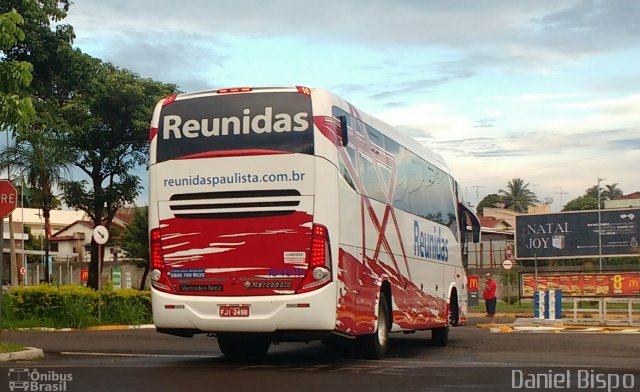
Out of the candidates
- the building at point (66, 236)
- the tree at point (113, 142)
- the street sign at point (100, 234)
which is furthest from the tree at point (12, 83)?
the building at point (66, 236)

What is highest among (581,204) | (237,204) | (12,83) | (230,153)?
(581,204)

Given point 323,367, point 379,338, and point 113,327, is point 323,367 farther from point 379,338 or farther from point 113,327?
point 113,327

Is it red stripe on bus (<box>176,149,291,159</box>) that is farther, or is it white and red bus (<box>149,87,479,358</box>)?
red stripe on bus (<box>176,149,291,159</box>)

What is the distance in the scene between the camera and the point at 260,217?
13422mm

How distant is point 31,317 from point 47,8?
44.2 feet

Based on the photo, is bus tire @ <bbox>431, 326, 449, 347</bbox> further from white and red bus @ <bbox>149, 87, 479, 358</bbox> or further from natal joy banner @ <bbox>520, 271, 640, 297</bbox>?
natal joy banner @ <bbox>520, 271, 640, 297</bbox>

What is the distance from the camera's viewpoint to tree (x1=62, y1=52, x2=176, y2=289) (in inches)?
1773

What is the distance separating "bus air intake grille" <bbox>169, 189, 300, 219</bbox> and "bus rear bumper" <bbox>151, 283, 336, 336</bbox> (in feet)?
3.81

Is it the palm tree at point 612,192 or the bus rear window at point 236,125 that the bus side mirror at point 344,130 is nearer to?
the bus rear window at point 236,125

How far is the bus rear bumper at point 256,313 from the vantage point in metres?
13.1

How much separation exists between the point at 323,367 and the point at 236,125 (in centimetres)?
367

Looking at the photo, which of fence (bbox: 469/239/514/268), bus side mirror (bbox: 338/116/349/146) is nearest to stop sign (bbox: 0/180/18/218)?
bus side mirror (bbox: 338/116/349/146)

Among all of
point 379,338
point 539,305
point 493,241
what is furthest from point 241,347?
point 493,241

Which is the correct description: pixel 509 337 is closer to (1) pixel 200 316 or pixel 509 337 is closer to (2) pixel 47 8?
(1) pixel 200 316
